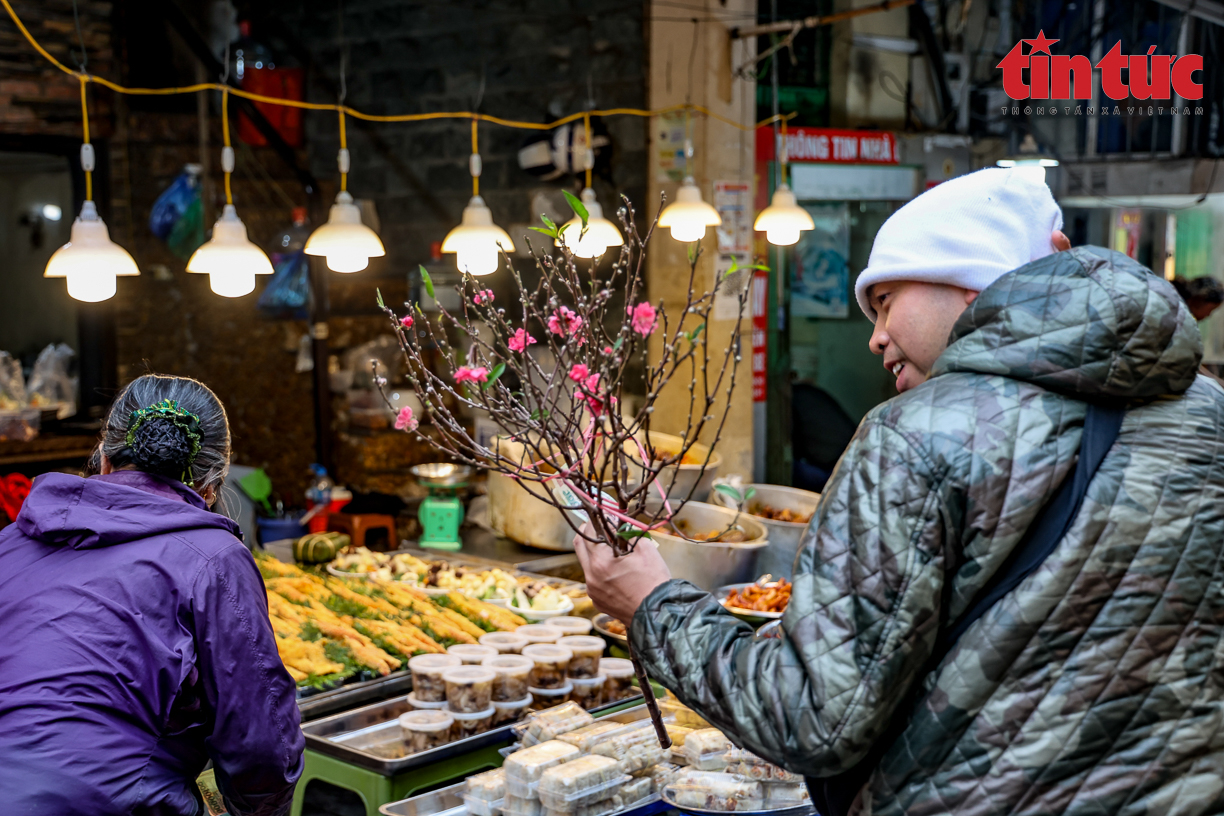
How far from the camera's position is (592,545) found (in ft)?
6.12

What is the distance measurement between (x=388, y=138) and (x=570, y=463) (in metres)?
6.73

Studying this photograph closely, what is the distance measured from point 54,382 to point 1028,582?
23.6 ft

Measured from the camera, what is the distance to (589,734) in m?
3.16

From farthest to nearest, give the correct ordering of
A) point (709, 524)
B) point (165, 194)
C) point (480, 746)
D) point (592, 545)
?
point (165, 194) < point (709, 524) < point (480, 746) < point (592, 545)

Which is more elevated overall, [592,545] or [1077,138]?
[1077,138]

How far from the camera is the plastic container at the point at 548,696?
3773mm

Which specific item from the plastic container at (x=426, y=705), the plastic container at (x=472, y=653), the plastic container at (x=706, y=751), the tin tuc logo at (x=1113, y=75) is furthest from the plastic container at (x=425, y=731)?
the tin tuc logo at (x=1113, y=75)

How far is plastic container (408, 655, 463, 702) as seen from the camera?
367 cm

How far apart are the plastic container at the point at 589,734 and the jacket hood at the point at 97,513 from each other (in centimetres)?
125

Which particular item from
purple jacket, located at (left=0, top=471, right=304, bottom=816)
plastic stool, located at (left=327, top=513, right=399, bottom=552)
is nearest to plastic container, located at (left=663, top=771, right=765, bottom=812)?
purple jacket, located at (left=0, top=471, right=304, bottom=816)

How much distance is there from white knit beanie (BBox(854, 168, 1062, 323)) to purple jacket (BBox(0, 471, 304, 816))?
1520mm

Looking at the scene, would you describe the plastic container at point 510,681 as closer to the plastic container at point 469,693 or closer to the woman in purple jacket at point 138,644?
the plastic container at point 469,693

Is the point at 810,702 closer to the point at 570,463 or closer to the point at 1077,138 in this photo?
the point at 570,463

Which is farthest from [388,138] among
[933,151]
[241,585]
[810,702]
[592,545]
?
[810,702]
